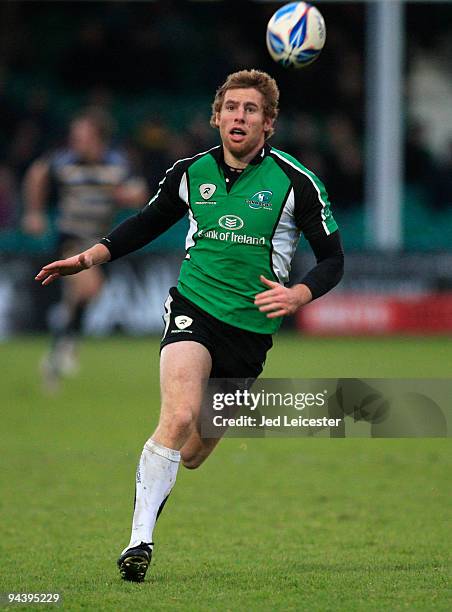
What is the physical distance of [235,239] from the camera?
6.05 metres

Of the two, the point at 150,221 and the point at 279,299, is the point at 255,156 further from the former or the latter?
the point at 279,299

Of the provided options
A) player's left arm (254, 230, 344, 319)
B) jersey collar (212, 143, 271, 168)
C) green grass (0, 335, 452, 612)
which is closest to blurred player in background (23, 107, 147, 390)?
green grass (0, 335, 452, 612)

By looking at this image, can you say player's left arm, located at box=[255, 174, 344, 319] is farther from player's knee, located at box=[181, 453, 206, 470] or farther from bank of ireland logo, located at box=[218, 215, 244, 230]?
player's knee, located at box=[181, 453, 206, 470]

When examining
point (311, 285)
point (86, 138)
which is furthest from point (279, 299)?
point (86, 138)

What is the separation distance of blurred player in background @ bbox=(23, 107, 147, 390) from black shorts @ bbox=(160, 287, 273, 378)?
8.26 m

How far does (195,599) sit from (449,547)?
1718 mm

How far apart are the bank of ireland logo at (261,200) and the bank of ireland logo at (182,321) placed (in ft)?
2.02

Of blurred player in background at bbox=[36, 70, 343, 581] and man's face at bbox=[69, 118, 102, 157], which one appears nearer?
blurred player in background at bbox=[36, 70, 343, 581]

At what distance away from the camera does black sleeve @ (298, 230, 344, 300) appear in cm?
589

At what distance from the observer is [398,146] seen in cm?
2341

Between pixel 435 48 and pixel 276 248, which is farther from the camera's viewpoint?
pixel 435 48

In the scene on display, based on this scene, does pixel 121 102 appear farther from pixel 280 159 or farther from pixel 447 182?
pixel 280 159

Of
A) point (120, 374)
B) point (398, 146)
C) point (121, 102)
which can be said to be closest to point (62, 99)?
point (121, 102)

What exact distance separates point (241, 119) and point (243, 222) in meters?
0.48
